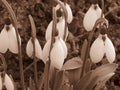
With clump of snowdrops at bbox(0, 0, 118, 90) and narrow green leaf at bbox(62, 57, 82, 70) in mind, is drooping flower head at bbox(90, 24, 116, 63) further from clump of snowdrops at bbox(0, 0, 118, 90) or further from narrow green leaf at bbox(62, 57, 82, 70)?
narrow green leaf at bbox(62, 57, 82, 70)

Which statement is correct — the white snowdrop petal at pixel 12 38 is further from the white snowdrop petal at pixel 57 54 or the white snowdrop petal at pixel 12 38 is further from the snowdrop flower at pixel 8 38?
the white snowdrop petal at pixel 57 54

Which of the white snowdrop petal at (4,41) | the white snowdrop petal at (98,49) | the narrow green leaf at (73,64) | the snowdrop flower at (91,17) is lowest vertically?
the narrow green leaf at (73,64)

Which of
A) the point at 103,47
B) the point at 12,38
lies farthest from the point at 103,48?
the point at 12,38

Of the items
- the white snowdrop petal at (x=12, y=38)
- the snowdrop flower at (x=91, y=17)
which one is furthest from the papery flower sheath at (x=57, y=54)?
the snowdrop flower at (x=91, y=17)

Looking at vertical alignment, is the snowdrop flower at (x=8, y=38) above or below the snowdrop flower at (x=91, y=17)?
below

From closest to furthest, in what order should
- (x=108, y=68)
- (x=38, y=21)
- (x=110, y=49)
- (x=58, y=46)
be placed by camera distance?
(x=58, y=46), (x=110, y=49), (x=108, y=68), (x=38, y=21)

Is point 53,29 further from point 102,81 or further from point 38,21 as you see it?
point 38,21

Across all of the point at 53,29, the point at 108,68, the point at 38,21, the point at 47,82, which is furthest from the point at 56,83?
the point at 38,21
